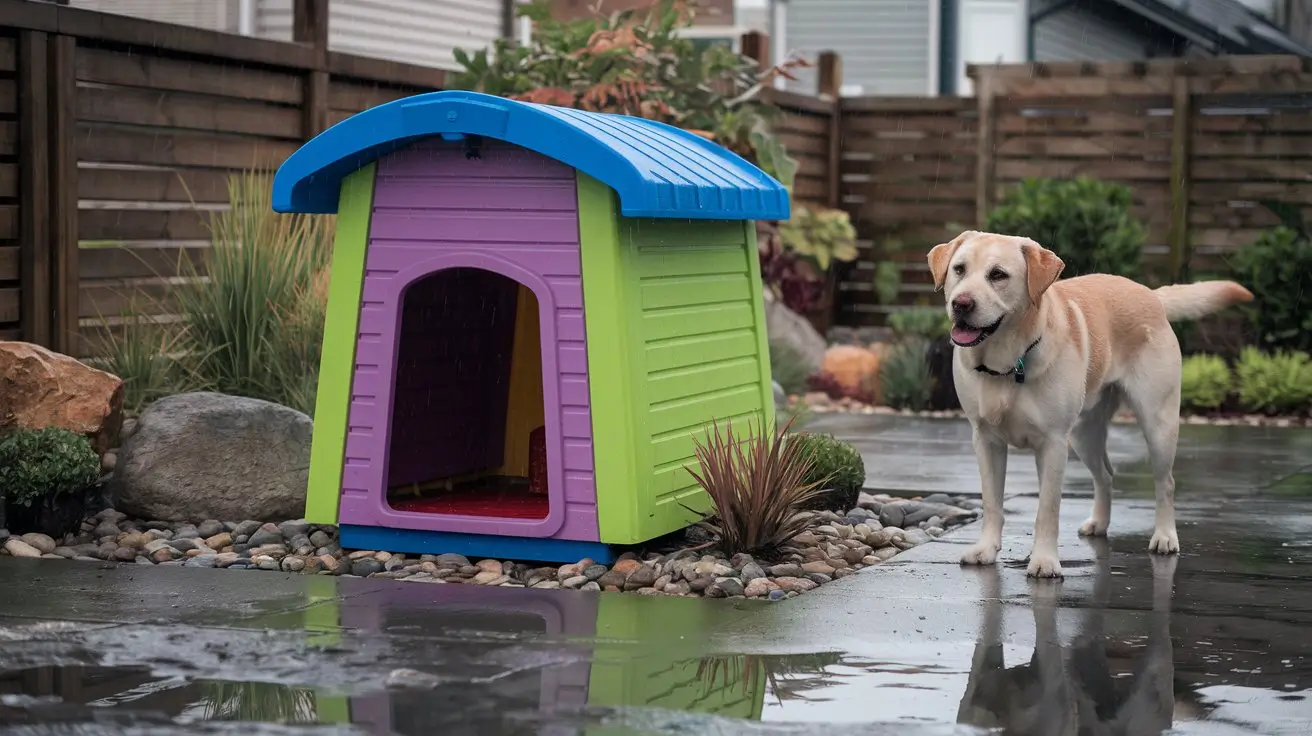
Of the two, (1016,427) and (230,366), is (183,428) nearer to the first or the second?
(230,366)

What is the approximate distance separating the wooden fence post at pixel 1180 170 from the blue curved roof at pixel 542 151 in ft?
30.1

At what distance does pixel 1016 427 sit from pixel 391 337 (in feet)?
8.05

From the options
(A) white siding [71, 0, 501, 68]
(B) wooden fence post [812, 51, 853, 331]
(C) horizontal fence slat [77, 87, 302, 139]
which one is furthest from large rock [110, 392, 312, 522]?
(B) wooden fence post [812, 51, 853, 331]

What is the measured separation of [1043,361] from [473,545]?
90.9 inches

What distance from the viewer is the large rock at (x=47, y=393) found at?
7.20 m

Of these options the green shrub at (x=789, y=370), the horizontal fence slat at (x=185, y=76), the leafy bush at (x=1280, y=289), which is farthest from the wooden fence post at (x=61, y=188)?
the leafy bush at (x=1280, y=289)

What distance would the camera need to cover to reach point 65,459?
6719mm

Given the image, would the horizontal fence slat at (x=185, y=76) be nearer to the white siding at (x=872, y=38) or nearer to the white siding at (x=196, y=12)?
the white siding at (x=196, y=12)

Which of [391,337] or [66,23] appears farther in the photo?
[66,23]

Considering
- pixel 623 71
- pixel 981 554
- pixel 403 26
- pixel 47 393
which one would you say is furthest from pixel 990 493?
pixel 403 26

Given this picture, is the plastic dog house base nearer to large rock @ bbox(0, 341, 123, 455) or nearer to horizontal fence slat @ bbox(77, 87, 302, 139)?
large rock @ bbox(0, 341, 123, 455)

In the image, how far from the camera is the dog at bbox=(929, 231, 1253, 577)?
5.89m

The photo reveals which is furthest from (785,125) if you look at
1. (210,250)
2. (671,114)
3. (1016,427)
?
(1016,427)

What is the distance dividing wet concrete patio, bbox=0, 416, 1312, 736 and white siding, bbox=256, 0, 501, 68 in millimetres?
10835
